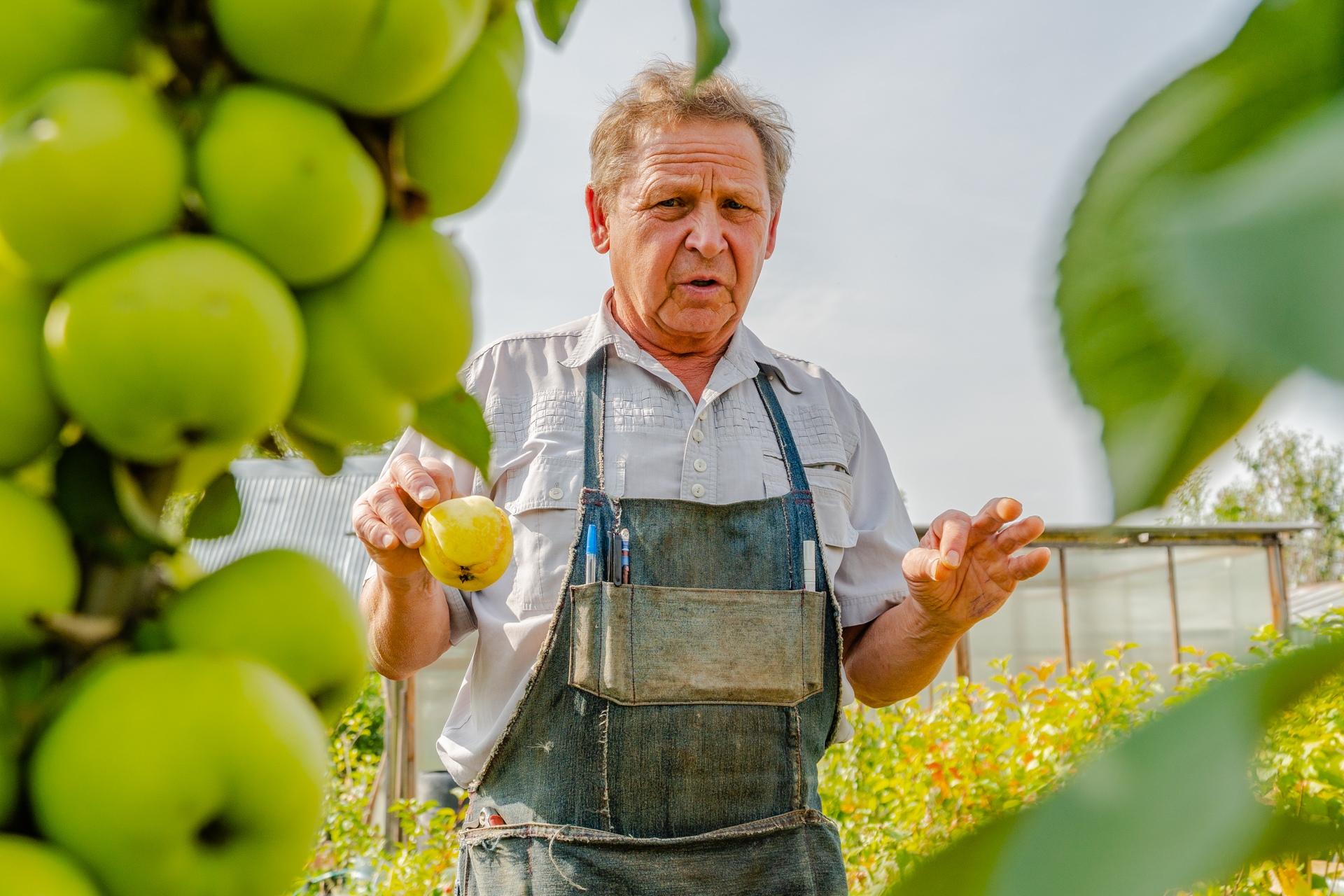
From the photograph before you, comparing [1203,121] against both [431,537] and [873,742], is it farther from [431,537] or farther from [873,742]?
[873,742]

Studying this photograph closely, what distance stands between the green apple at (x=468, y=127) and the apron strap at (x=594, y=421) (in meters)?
1.54

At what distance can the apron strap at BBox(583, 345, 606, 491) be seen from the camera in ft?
6.15

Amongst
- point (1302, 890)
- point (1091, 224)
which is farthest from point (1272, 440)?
point (1302, 890)

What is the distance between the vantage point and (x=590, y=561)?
1813 mm

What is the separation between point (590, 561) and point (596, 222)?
0.78 m

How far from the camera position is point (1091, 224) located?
175mm

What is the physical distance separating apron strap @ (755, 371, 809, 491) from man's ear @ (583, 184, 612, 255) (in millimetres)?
435

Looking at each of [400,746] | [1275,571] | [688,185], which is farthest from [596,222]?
[1275,571]

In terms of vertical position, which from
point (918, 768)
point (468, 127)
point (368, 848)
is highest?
point (468, 127)

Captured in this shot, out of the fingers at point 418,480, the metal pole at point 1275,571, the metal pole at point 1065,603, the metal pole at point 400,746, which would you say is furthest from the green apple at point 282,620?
the metal pole at point 1275,571

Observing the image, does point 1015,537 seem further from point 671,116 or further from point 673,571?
point 671,116

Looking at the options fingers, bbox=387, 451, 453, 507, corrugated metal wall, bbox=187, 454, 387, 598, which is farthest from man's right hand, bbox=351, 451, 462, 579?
corrugated metal wall, bbox=187, 454, 387, 598

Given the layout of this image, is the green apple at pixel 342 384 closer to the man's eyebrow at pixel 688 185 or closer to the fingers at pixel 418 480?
the fingers at pixel 418 480

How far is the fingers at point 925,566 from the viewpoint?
1575 millimetres
